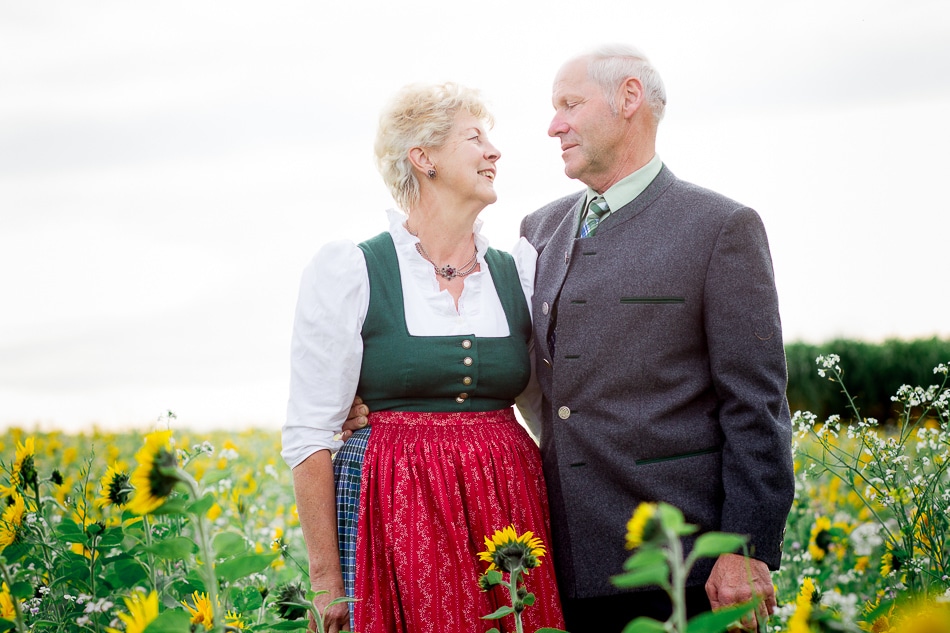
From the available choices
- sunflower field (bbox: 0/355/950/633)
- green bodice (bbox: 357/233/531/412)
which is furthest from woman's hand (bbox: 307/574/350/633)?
green bodice (bbox: 357/233/531/412)

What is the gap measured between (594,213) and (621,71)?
364mm

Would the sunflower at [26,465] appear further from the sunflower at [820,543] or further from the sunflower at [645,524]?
the sunflower at [820,543]

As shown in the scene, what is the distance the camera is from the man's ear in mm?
2311

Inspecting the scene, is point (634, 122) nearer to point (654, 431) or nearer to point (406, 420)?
point (654, 431)

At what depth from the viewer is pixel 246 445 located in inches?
236

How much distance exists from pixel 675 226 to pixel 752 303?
0.89 ft

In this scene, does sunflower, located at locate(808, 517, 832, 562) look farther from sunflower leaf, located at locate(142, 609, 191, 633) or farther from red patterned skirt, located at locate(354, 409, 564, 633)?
sunflower leaf, located at locate(142, 609, 191, 633)

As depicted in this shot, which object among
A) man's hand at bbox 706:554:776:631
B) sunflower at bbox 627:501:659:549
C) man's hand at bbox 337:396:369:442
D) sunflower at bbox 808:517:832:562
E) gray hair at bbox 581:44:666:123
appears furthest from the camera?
sunflower at bbox 808:517:832:562

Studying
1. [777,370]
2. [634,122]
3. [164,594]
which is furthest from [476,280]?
[164,594]

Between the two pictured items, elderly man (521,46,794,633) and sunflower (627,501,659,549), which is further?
elderly man (521,46,794,633)

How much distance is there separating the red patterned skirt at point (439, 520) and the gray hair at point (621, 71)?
0.90 m

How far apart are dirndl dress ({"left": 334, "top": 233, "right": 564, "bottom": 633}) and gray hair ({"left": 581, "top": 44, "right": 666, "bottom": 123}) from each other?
0.70 meters

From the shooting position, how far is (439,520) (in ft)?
6.88

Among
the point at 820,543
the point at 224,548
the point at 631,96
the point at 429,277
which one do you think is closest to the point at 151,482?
the point at 224,548
